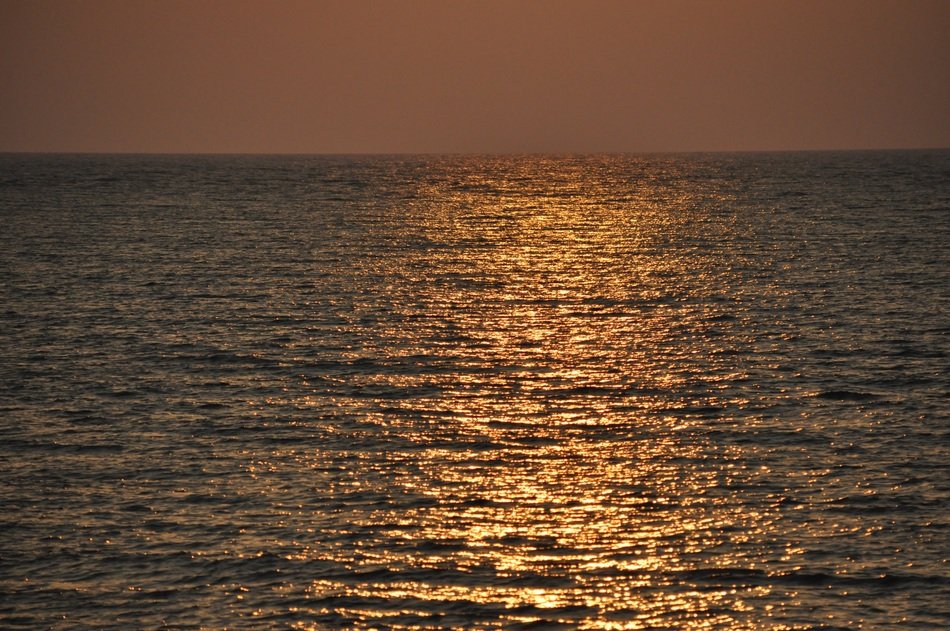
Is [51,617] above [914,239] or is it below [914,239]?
below

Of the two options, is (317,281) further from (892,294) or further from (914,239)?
(914,239)

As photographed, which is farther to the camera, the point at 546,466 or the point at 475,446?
the point at 475,446

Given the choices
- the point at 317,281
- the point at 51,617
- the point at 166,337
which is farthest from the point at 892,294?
the point at 51,617

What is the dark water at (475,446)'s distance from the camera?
2961 cm

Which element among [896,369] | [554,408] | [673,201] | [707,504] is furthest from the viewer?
[673,201]

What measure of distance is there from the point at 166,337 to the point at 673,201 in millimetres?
126202

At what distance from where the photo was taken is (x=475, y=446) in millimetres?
41969

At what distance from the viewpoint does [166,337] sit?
61.8 meters

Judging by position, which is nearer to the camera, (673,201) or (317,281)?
(317,281)

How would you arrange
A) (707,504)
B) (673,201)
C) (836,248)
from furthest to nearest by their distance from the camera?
(673,201)
(836,248)
(707,504)

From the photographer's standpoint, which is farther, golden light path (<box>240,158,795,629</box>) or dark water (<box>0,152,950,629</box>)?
golden light path (<box>240,158,795,629</box>)

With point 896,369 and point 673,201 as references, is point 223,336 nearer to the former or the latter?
point 896,369

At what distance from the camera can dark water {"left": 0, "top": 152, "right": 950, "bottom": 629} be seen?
29609mm

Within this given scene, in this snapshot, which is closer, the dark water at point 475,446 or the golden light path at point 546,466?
the dark water at point 475,446
